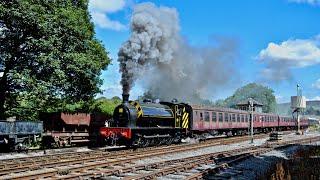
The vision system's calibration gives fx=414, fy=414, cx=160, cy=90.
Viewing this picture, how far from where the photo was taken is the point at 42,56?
24.7m

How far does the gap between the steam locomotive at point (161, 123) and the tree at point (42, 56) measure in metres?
3.86

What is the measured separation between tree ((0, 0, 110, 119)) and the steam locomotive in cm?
386

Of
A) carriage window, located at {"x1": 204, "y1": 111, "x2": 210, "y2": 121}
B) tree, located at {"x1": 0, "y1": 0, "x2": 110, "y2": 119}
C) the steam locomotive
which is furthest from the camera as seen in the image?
carriage window, located at {"x1": 204, "y1": 111, "x2": 210, "y2": 121}

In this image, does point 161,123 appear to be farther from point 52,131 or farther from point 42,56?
point 42,56

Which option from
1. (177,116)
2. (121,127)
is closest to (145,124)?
(121,127)

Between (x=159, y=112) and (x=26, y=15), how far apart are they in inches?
389

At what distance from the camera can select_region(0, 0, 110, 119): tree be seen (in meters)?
24.2

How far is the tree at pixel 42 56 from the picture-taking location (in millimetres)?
24250

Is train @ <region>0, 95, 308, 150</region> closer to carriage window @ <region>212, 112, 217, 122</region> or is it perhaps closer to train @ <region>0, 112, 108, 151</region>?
train @ <region>0, 112, 108, 151</region>

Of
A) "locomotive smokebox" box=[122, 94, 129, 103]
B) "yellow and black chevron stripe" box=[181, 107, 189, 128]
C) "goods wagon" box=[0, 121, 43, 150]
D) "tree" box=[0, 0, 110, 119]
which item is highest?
"tree" box=[0, 0, 110, 119]

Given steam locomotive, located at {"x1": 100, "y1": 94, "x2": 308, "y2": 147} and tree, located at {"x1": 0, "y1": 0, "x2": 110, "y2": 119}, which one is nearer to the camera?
steam locomotive, located at {"x1": 100, "y1": 94, "x2": 308, "y2": 147}

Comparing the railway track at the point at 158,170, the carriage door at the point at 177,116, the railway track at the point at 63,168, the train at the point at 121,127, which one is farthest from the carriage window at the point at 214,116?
the railway track at the point at 63,168

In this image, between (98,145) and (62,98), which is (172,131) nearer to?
(98,145)

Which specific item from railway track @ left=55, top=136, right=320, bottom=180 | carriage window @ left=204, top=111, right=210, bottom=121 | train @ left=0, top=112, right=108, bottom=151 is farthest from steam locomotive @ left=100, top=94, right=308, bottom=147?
railway track @ left=55, top=136, right=320, bottom=180
